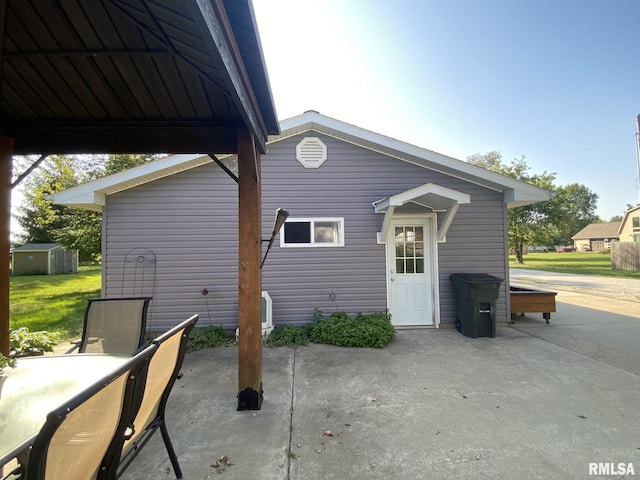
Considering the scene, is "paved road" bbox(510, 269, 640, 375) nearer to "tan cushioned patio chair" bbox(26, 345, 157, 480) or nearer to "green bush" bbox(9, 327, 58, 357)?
"tan cushioned patio chair" bbox(26, 345, 157, 480)

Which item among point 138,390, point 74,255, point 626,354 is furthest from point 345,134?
point 74,255

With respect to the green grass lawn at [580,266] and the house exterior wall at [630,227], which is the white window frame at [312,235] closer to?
the green grass lawn at [580,266]

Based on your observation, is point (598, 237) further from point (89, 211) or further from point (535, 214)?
point (89, 211)

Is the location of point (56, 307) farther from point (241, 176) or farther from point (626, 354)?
point (626, 354)

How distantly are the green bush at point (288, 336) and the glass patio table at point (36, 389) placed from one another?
2792 mm

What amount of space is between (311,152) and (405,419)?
14.7 ft

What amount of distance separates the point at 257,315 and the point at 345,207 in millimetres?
3182

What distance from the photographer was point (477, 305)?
16.6 ft

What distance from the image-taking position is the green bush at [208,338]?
4.80m

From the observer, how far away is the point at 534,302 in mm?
6090

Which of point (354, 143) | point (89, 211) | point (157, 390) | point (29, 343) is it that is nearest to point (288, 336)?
point (157, 390)

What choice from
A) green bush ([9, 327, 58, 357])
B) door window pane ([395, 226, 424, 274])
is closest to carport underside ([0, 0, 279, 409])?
green bush ([9, 327, 58, 357])

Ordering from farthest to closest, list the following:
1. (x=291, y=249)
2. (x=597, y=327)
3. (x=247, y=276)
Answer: (x=597, y=327), (x=291, y=249), (x=247, y=276)

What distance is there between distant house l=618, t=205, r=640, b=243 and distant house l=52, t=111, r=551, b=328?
31.1 m
